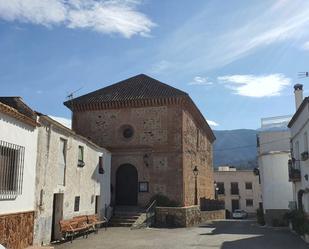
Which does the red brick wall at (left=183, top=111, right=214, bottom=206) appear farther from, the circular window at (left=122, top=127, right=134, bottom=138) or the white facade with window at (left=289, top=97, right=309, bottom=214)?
the white facade with window at (left=289, top=97, right=309, bottom=214)

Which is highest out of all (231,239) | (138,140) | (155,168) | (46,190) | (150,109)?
(150,109)

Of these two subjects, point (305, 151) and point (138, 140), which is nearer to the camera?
point (305, 151)

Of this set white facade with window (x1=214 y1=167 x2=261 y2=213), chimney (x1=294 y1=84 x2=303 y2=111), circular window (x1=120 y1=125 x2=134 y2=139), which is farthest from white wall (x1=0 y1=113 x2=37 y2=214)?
white facade with window (x1=214 y1=167 x2=261 y2=213)

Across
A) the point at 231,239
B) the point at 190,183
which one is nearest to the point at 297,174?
the point at 231,239

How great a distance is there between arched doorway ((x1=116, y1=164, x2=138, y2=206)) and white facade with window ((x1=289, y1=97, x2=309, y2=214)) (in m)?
10.7

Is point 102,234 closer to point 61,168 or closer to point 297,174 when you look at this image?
point 61,168

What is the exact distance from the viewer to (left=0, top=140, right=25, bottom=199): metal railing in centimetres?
1177

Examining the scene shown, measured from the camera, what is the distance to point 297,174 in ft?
66.7

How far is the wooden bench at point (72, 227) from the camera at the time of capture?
53.5 feet

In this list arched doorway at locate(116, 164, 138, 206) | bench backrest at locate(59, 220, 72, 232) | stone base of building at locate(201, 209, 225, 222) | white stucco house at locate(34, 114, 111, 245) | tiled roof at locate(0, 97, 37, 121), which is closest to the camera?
tiled roof at locate(0, 97, 37, 121)

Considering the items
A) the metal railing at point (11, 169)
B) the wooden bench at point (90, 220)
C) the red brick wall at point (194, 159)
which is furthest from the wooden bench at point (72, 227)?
the red brick wall at point (194, 159)

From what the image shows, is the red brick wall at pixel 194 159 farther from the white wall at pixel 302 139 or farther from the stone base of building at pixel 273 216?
the white wall at pixel 302 139

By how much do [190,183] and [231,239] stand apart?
12.1m

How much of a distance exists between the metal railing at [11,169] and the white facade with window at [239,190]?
171 ft
